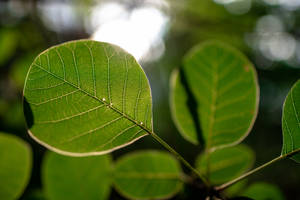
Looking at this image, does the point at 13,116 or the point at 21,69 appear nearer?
the point at 13,116

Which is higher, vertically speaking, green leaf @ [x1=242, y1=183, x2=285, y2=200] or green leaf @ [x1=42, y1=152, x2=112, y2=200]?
green leaf @ [x1=42, y1=152, x2=112, y2=200]

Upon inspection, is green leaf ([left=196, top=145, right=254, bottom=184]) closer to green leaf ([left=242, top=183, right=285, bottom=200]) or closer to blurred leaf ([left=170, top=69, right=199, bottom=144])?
green leaf ([left=242, top=183, right=285, bottom=200])

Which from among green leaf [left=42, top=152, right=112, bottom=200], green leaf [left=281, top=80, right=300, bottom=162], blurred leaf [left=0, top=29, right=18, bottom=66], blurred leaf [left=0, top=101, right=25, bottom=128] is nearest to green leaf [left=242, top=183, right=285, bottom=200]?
green leaf [left=281, top=80, right=300, bottom=162]

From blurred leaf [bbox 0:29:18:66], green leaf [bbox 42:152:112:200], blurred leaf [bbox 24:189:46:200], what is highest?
blurred leaf [bbox 0:29:18:66]

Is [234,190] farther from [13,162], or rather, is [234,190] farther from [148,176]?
[13,162]

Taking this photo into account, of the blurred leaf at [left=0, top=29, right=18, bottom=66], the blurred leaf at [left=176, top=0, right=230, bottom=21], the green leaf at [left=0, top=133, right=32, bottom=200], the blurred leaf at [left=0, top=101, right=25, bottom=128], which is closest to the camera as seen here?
the green leaf at [left=0, top=133, right=32, bottom=200]

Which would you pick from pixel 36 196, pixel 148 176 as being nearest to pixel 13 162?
pixel 36 196

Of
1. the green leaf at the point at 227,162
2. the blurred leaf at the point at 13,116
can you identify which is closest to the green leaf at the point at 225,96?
the green leaf at the point at 227,162
